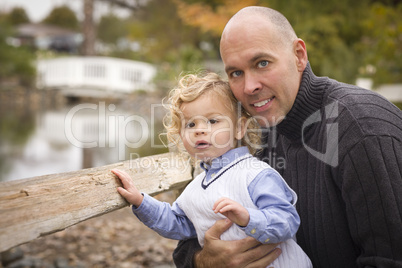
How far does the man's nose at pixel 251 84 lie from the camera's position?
185cm

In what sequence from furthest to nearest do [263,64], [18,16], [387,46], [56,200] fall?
1. [18,16]
2. [387,46]
3. [263,64]
4. [56,200]

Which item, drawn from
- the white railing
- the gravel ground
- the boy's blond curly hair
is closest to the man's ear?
the boy's blond curly hair

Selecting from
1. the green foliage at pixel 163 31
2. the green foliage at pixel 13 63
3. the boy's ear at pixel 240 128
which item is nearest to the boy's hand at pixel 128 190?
the boy's ear at pixel 240 128

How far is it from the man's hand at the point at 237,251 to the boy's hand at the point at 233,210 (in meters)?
0.22

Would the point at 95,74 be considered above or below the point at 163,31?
below

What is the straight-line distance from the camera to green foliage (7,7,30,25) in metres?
36.5

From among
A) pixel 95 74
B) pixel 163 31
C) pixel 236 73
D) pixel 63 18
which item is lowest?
pixel 236 73

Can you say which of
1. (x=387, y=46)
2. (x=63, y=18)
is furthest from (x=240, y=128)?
(x=63, y=18)

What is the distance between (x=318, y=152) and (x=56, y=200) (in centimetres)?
105

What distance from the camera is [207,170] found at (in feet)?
6.29

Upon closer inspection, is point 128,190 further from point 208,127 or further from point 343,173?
point 343,173

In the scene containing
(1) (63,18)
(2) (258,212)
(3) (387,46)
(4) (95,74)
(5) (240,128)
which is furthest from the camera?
(1) (63,18)

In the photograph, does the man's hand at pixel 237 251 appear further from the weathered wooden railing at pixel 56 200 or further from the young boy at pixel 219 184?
the weathered wooden railing at pixel 56 200

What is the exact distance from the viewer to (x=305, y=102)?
1865mm
